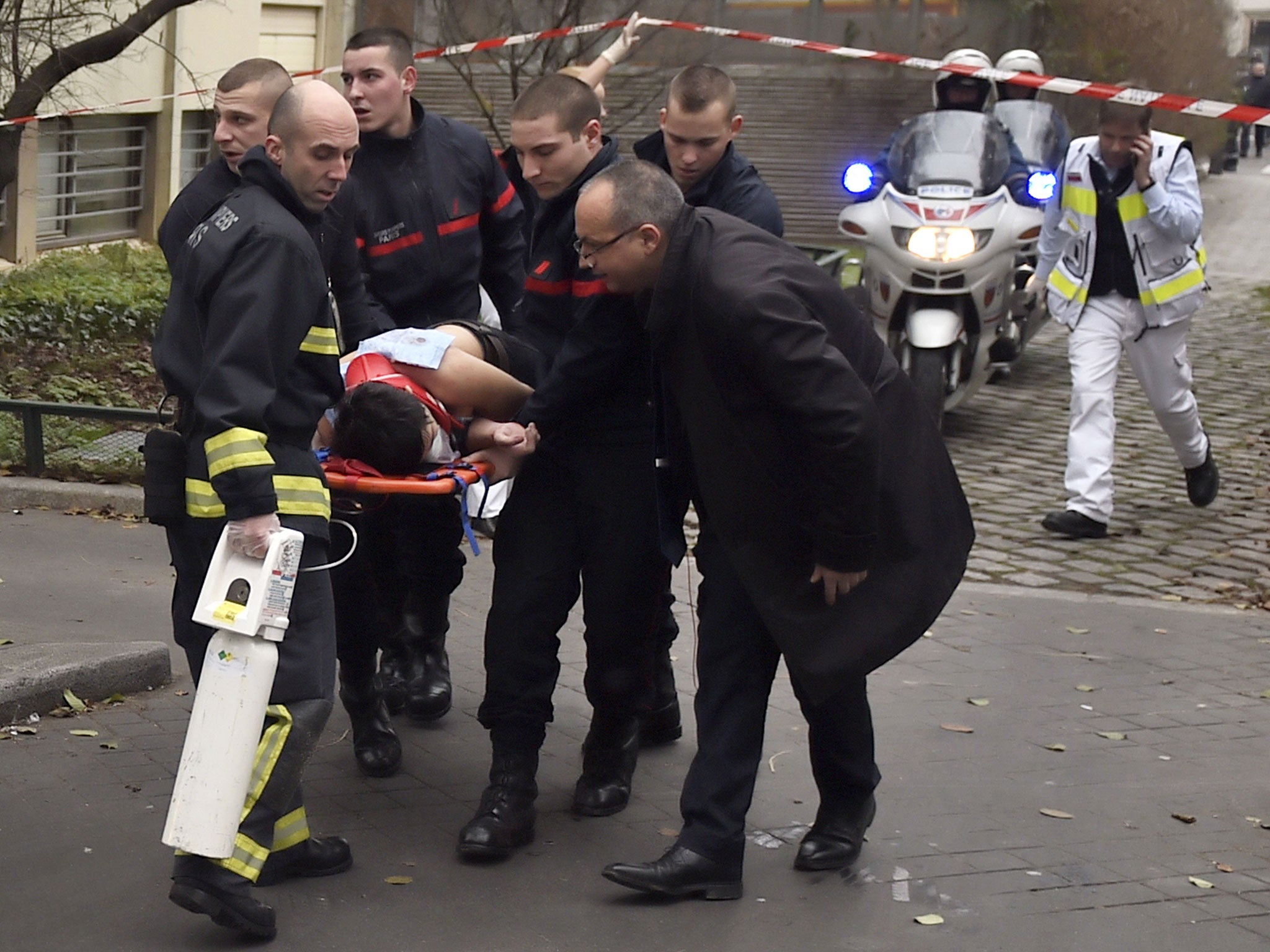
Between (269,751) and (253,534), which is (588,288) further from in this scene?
(269,751)

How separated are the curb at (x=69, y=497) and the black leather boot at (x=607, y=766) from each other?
4185 millimetres

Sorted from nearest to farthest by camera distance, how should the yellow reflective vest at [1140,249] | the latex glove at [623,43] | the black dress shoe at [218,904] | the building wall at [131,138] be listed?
the black dress shoe at [218,904] < the latex glove at [623,43] < the yellow reflective vest at [1140,249] < the building wall at [131,138]

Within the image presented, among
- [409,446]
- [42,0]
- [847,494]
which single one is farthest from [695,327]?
[42,0]

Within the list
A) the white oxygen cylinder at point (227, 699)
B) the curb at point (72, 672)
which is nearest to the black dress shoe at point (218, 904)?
the white oxygen cylinder at point (227, 699)

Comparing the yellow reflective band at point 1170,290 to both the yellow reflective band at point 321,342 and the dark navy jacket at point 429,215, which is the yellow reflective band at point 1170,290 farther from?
the yellow reflective band at point 321,342

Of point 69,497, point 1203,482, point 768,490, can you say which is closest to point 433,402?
point 768,490

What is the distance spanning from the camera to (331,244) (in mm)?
4945

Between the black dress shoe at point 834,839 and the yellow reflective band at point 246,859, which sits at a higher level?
the yellow reflective band at point 246,859

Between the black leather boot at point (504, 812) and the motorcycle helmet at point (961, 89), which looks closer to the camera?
the black leather boot at point (504, 812)

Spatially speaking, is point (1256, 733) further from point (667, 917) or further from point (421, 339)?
point (421, 339)

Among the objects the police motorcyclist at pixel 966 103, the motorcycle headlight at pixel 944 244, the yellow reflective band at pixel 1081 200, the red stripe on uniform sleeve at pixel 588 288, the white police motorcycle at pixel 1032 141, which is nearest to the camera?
the red stripe on uniform sleeve at pixel 588 288

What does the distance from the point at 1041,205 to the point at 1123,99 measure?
8.93 ft

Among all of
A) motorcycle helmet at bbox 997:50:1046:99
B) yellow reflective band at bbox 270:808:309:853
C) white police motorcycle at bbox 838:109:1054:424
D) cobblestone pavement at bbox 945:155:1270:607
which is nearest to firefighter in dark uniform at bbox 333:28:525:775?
yellow reflective band at bbox 270:808:309:853

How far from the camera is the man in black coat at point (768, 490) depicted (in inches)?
163
